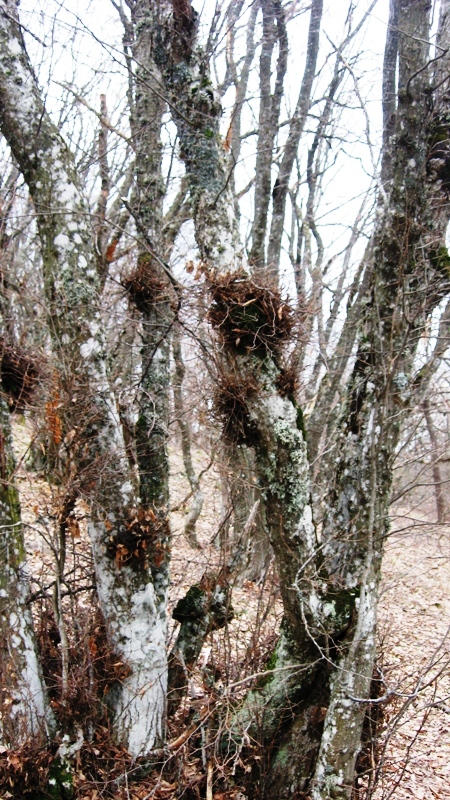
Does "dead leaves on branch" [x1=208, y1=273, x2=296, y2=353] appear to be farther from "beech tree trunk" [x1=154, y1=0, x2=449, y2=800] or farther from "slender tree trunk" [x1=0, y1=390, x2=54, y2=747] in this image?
"slender tree trunk" [x1=0, y1=390, x2=54, y2=747]

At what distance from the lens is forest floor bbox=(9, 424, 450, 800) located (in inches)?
165

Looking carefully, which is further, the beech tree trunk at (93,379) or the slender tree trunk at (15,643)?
the beech tree trunk at (93,379)

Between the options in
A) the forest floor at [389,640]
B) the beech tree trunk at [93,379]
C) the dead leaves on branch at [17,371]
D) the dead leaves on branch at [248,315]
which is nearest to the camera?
the dead leaves on branch at [248,315]

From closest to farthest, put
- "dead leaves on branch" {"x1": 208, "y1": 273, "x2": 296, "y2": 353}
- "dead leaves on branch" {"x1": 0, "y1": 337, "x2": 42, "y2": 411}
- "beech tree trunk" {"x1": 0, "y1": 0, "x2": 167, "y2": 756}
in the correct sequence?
1. "dead leaves on branch" {"x1": 208, "y1": 273, "x2": 296, "y2": 353}
2. "beech tree trunk" {"x1": 0, "y1": 0, "x2": 167, "y2": 756}
3. "dead leaves on branch" {"x1": 0, "y1": 337, "x2": 42, "y2": 411}

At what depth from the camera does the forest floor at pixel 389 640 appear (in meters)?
4.20

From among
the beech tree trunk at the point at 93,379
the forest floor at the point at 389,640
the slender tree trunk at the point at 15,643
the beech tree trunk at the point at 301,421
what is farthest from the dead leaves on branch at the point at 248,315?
the slender tree trunk at the point at 15,643

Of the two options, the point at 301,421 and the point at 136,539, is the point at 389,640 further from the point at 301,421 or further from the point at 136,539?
the point at 301,421

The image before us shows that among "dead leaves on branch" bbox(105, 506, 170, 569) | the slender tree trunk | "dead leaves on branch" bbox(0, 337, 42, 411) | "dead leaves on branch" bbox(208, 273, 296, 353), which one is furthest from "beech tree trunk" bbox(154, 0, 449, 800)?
"dead leaves on branch" bbox(0, 337, 42, 411)

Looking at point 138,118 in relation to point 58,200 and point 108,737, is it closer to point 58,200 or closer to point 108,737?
point 58,200

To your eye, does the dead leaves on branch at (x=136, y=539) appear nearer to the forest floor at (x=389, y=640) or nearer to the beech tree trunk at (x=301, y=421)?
the forest floor at (x=389, y=640)

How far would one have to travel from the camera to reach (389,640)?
8.70m

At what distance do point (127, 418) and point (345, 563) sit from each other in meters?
2.16

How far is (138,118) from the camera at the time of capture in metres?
6.04

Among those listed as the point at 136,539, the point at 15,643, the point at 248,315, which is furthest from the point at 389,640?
the point at 248,315
